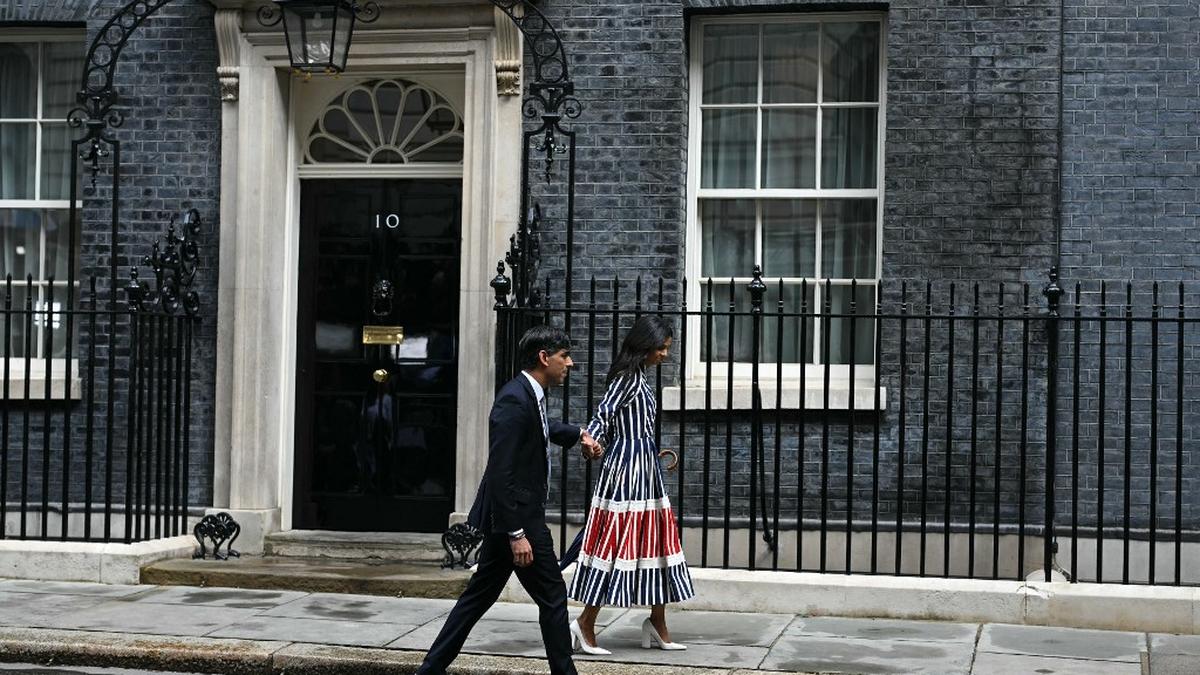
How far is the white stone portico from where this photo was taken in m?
11.4

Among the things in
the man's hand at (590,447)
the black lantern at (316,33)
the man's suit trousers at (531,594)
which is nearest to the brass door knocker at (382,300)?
the black lantern at (316,33)

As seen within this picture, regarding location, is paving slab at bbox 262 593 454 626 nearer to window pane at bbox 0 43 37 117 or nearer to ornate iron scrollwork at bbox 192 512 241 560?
ornate iron scrollwork at bbox 192 512 241 560

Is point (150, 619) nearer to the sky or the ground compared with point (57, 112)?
nearer to the ground

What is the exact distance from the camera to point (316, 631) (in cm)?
924

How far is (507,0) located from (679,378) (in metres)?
2.72

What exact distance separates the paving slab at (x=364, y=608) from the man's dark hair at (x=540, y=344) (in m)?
2.33

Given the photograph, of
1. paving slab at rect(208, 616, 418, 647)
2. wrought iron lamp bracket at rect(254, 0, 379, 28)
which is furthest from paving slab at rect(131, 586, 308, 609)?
wrought iron lamp bracket at rect(254, 0, 379, 28)

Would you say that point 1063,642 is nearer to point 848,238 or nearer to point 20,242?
point 848,238

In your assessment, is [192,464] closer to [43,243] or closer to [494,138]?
[43,243]

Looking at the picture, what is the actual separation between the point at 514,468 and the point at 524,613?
264cm

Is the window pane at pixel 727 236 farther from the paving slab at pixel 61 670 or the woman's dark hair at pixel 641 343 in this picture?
the paving slab at pixel 61 670

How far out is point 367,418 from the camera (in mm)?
12055

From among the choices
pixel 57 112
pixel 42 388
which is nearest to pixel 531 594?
pixel 42 388

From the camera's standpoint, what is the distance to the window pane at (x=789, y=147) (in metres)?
11.6
